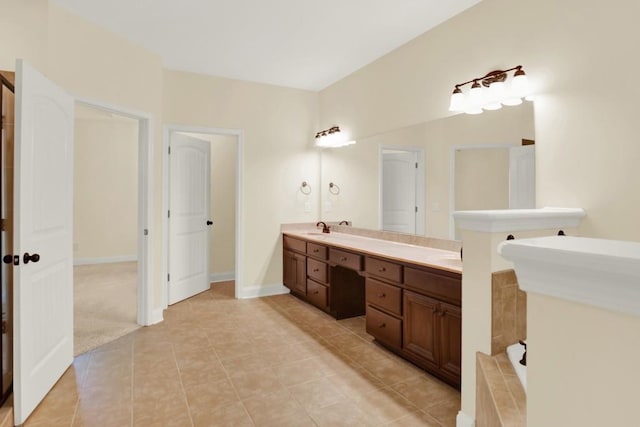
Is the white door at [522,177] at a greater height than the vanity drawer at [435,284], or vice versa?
the white door at [522,177]

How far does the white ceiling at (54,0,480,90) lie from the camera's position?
2.68 m

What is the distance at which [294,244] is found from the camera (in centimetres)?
434

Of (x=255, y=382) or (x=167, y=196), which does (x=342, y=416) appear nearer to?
(x=255, y=382)

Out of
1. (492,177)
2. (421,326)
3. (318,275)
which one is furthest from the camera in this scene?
(318,275)

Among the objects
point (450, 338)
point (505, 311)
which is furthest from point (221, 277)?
point (505, 311)

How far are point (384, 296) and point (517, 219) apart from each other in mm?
1326

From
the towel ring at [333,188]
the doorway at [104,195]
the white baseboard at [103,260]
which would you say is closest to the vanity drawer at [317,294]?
the towel ring at [333,188]

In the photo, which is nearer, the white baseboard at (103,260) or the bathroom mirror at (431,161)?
the bathroom mirror at (431,161)

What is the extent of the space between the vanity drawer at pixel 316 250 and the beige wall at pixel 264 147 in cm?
73

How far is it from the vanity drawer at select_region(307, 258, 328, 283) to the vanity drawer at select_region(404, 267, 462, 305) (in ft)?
4.16

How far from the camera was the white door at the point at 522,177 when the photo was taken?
2.26 meters

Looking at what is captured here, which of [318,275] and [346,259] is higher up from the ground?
[346,259]

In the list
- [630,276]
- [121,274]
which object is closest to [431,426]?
[630,276]

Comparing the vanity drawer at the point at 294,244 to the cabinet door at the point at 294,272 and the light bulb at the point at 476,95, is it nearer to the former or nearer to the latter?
the cabinet door at the point at 294,272
